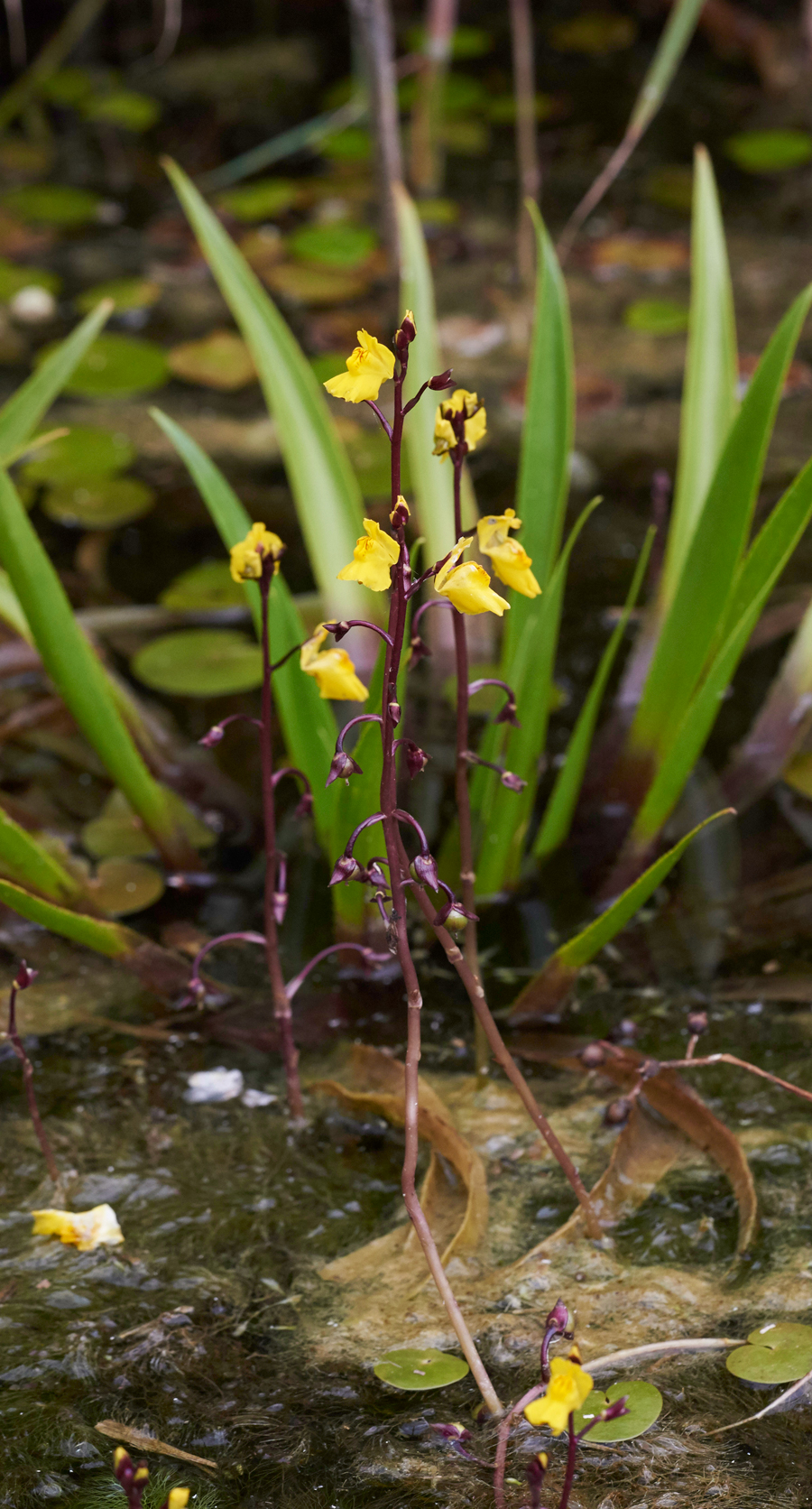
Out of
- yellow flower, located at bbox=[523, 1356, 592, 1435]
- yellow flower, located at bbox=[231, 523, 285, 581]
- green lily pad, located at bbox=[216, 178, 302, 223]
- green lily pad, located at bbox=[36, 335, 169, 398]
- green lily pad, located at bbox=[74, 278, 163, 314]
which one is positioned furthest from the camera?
green lily pad, located at bbox=[216, 178, 302, 223]

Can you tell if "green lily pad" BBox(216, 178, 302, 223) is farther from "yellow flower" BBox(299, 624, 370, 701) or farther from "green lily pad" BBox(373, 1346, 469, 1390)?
"green lily pad" BBox(373, 1346, 469, 1390)

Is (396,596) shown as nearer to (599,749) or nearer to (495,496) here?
(599,749)

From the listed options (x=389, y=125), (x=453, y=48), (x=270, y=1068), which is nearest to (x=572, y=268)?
(x=389, y=125)

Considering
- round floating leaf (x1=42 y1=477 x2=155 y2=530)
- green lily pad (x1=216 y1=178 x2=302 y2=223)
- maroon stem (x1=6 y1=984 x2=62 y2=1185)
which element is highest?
green lily pad (x1=216 y1=178 x2=302 y2=223)

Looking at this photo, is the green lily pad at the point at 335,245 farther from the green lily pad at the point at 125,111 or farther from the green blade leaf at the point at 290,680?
the green blade leaf at the point at 290,680

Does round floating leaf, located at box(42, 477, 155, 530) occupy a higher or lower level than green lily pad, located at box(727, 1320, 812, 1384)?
higher

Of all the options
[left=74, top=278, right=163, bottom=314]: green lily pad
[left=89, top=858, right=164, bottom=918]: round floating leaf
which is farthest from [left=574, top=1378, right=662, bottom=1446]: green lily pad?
[left=74, top=278, right=163, bottom=314]: green lily pad

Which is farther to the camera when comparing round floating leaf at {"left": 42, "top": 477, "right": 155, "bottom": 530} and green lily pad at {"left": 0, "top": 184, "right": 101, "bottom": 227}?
green lily pad at {"left": 0, "top": 184, "right": 101, "bottom": 227}

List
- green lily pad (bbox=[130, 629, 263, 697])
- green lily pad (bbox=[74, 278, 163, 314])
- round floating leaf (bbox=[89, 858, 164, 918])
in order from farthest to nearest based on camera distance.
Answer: green lily pad (bbox=[74, 278, 163, 314]) → green lily pad (bbox=[130, 629, 263, 697]) → round floating leaf (bbox=[89, 858, 164, 918])
